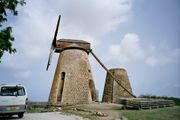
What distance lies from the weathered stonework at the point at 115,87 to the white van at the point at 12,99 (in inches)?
754

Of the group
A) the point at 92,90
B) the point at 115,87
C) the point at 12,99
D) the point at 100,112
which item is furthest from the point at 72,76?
the point at 12,99

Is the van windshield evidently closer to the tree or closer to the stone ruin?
the tree

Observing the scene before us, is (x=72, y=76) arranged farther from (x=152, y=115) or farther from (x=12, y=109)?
(x=12, y=109)

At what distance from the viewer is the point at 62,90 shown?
1085 inches

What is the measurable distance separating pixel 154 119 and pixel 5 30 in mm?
11226

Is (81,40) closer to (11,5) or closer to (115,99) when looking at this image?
(115,99)

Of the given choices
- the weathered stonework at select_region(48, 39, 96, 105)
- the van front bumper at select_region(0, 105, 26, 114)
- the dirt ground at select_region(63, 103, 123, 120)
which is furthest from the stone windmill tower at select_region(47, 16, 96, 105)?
the van front bumper at select_region(0, 105, 26, 114)

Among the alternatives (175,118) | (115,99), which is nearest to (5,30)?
(175,118)

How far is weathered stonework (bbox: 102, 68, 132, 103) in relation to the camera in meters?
32.8

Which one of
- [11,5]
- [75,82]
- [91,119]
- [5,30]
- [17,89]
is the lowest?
[91,119]

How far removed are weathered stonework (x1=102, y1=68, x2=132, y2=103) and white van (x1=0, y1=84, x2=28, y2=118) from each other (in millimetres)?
19142

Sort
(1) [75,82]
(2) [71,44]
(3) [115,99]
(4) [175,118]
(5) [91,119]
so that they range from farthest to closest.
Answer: (3) [115,99] < (2) [71,44] < (1) [75,82] < (4) [175,118] < (5) [91,119]

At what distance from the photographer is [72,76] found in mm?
27188

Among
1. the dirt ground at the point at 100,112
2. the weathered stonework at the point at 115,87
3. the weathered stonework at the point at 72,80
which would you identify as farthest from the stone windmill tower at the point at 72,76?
the weathered stonework at the point at 115,87
